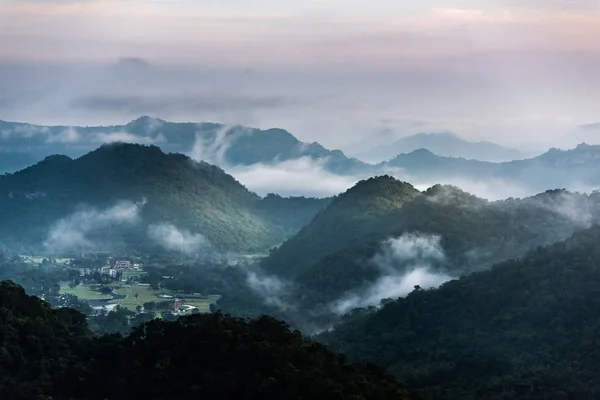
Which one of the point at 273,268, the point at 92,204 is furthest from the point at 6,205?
the point at 273,268

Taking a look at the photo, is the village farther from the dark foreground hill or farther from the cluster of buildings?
→ the dark foreground hill

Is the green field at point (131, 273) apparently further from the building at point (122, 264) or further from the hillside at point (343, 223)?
the hillside at point (343, 223)

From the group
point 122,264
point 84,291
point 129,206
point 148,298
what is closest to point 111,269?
point 122,264

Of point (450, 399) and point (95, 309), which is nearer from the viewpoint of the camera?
point (450, 399)

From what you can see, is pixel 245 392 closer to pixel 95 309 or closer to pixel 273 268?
pixel 95 309

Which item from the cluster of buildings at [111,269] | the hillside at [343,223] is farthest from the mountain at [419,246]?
the cluster of buildings at [111,269]

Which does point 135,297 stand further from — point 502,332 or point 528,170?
point 528,170
